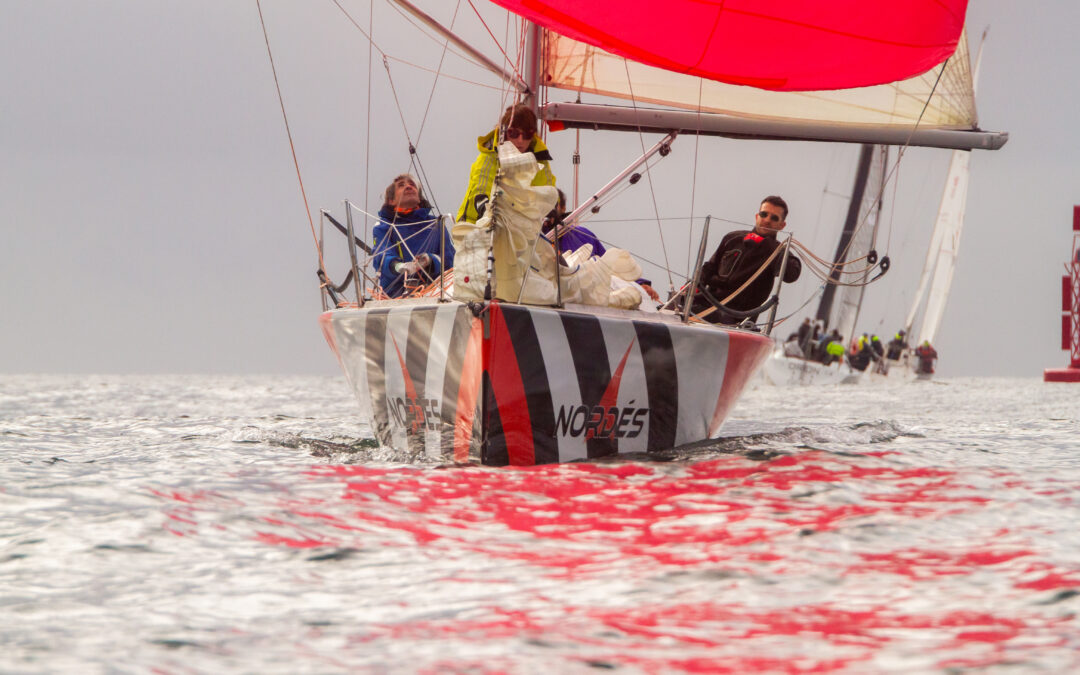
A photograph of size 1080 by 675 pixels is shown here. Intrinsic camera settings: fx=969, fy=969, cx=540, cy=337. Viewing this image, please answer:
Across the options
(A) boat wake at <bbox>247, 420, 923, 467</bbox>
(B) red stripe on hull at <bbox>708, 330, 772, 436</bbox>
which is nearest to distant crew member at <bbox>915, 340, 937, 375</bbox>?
(A) boat wake at <bbox>247, 420, 923, 467</bbox>

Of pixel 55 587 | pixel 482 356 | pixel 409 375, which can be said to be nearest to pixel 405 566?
pixel 55 587

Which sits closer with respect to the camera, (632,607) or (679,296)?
(632,607)

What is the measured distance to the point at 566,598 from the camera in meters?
2.46

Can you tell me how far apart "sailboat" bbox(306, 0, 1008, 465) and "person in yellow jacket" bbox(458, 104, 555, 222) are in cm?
24

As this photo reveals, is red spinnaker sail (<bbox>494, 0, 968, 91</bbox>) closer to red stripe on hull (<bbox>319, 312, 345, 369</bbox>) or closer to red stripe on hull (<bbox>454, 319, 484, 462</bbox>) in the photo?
red stripe on hull (<bbox>454, 319, 484, 462</bbox>)

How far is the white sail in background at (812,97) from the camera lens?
27.2 ft

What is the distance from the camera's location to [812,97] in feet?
27.2

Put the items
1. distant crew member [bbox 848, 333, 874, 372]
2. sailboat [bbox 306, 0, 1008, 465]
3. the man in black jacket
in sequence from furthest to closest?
1. distant crew member [bbox 848, 333, 874, 372]
2. the man in black jacket
3. sailboat [bbox 306, 0, 1008, 465]

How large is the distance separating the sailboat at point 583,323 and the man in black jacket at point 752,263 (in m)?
0.31

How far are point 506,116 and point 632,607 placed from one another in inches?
127

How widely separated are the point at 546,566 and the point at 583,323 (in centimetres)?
203

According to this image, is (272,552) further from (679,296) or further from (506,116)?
(679,296)

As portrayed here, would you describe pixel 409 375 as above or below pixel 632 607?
above

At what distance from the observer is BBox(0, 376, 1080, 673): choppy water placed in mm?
2041
